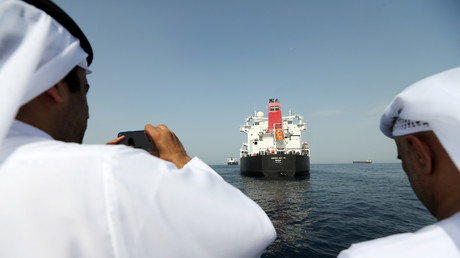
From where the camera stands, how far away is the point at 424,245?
918 mm

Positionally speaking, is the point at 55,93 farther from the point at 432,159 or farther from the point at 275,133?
the point at 275,133

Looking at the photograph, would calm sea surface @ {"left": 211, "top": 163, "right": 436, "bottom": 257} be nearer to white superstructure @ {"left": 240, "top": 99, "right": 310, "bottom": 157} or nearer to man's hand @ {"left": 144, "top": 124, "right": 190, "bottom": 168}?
man's hand @ {"left": 144, "top": 124, "right": 190, "bottom": 168}

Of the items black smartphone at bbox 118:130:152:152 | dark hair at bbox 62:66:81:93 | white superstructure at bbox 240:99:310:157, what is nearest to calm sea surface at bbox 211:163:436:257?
black smartphone at bbox 118:130:152:152

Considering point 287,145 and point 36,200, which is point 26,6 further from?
point 287,145

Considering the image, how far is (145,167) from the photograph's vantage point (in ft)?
2.37

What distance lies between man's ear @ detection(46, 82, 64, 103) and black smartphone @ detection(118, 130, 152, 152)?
634 millimetres

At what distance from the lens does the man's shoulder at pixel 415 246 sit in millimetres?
890

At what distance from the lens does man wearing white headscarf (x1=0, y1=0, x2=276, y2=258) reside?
0.64m

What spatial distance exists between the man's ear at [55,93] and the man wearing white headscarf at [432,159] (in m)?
1.66

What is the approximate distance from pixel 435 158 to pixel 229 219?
1252mm

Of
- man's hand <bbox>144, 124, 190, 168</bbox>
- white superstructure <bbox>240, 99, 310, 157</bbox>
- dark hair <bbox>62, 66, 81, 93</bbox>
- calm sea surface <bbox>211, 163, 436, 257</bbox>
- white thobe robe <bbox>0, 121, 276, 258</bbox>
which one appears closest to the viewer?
white thobe robe <bbox>0, 121, 276, 258</bbox>

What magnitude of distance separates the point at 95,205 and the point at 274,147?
87.5 feet

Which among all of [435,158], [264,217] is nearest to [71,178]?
[264,217]

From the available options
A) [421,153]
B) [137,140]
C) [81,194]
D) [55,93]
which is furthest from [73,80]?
[421,153]
